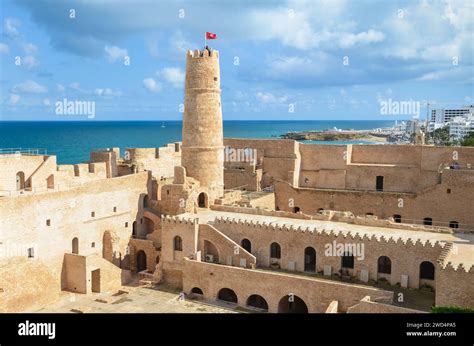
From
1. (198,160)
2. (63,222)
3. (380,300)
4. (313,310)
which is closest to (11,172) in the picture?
(63,222)

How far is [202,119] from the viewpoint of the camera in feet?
106

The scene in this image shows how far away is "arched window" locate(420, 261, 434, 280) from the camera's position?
916 inches

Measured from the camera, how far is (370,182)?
1420 inches

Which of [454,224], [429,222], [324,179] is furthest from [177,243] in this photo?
[454,224]

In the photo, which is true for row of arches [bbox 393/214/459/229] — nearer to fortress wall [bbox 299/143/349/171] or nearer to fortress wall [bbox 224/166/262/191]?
fortress wall [bbox 299/143/349/171]

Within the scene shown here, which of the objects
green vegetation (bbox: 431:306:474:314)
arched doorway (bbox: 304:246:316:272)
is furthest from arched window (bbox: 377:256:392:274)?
green vegetation (bbox: 431:306:474:314)

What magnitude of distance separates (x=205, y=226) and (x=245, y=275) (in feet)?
Answer: 12.8

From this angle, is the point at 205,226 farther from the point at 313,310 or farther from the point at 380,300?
the point at 380,300

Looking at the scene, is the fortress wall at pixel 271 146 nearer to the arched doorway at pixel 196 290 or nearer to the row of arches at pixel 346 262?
the row of arches at pixel 346 262

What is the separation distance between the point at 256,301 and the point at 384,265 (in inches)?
274

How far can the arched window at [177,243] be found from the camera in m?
28.8

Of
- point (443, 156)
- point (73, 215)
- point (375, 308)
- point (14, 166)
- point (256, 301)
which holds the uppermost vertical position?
point (443, 156)

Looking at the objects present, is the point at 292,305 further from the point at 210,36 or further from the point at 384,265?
the point at 210,36

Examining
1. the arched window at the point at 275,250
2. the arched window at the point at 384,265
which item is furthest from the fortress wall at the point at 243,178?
the arched window at the point at 384,265
